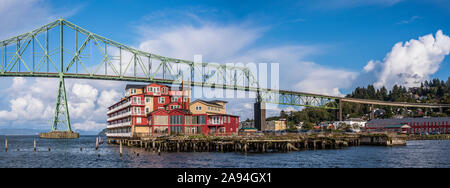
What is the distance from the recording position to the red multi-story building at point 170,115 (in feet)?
261

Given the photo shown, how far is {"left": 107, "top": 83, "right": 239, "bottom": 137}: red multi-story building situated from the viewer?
79.4 meters

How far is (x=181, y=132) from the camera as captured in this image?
3118 inches

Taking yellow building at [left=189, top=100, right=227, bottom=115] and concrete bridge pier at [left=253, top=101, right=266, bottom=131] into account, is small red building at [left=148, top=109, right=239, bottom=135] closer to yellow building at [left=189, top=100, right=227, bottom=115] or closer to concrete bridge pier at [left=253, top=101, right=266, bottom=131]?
yellow building at [left=189, top=100, right=227, bottom=115]

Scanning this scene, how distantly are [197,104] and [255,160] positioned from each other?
37271 mm

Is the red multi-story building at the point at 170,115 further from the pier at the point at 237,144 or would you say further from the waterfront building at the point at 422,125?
the waterfront building at the point at 422,125

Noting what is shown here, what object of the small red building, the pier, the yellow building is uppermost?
the yellow building

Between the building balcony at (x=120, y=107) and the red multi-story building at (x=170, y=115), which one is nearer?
the red multi-story building at (x=170, y=115)

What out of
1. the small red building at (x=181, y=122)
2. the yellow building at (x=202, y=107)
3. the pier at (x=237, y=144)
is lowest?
the pier at (x=237, y=144)

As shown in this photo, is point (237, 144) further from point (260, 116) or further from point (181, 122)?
point (260, 116)

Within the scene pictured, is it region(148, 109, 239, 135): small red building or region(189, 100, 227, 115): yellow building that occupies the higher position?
region(189, 100, 227, 115): yellow building

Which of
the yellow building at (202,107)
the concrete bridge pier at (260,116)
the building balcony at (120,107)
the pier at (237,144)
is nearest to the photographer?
the pier at (237,144)

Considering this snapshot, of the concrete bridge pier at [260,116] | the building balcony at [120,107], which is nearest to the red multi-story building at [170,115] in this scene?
the building balcony at [120,107]

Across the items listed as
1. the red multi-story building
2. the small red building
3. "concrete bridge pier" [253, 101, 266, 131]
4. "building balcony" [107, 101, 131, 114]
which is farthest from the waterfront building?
"building balcony" [107, 101, 131, 114]
